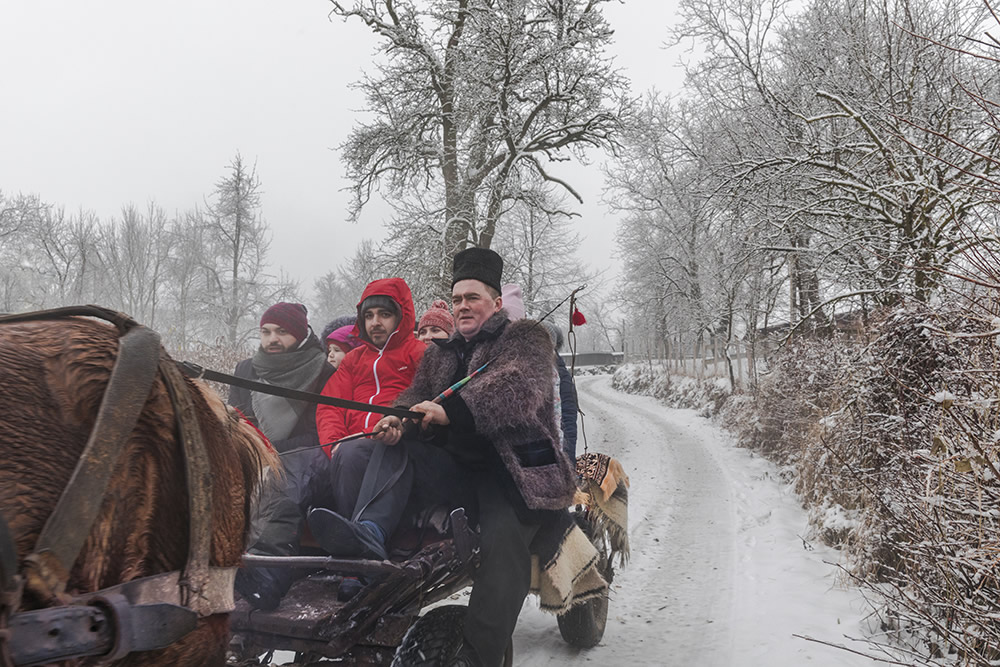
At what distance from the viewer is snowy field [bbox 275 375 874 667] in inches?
138

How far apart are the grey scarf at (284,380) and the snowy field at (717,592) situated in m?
1.30

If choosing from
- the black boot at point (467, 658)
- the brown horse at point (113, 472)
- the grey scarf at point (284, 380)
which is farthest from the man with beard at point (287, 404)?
the brown horse at point (113, 472)

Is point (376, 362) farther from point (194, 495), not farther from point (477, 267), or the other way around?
point (194, 495)

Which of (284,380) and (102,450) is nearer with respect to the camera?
(102,450)

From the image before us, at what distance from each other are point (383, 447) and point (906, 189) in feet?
19.1

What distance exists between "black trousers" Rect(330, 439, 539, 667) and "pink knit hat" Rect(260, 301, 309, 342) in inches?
60.0

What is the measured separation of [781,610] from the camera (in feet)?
13.2

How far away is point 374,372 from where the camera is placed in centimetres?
336

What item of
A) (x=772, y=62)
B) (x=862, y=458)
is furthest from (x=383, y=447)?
(x=772, y=62)

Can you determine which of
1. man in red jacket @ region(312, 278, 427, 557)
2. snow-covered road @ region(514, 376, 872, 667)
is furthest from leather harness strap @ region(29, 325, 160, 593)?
snow-covered road @ region(514, 376, 872, 667)

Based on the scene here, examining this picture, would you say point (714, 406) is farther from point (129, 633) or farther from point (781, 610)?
point (129, 633)

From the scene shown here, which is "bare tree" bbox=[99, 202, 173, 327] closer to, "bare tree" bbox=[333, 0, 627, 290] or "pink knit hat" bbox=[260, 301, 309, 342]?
"bare tree" bbox=[333, 0, 627, 290]

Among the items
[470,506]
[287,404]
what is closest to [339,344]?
[287,404]

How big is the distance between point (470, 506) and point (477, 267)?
1136 millimetres
